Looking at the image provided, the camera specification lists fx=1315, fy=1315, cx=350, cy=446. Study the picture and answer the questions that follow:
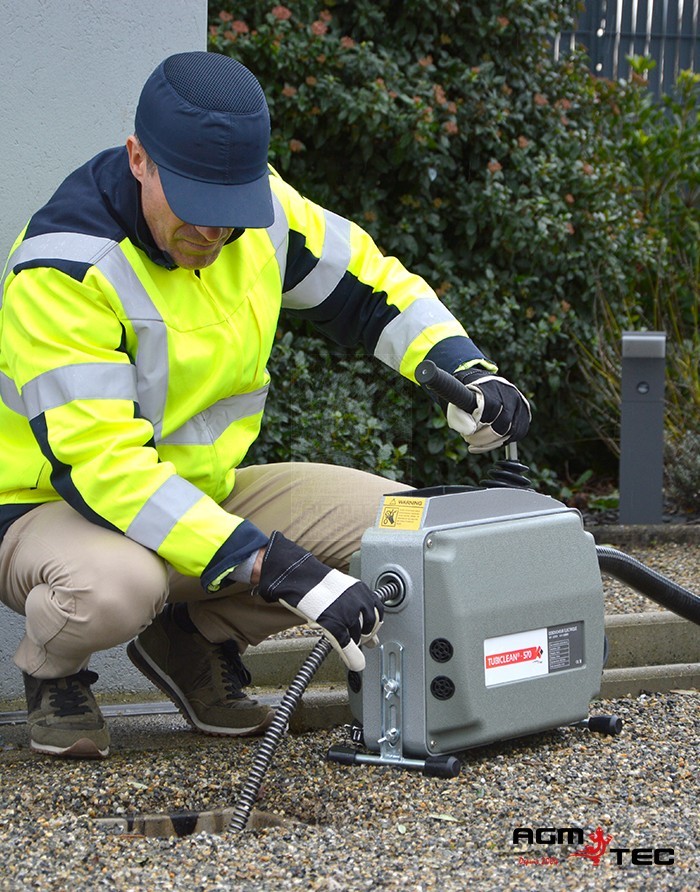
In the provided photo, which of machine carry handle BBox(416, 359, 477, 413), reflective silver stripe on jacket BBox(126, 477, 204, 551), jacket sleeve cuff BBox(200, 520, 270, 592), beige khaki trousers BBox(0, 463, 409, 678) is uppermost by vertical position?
machine carry handle BBox(416, 359, 477, 413)

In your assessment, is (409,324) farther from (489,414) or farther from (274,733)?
(274,733)

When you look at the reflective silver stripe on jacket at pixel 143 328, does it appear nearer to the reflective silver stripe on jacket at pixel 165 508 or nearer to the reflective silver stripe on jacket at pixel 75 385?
the reflective silver stripe on jacket at pixel 75 385

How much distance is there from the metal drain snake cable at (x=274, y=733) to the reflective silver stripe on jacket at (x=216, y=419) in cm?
53

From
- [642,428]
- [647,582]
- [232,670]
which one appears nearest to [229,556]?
[232,670]

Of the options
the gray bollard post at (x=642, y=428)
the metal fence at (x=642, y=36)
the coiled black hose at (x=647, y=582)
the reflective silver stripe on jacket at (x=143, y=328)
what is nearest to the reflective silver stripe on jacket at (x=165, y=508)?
the reflective silver stripe on jacket at (x=143, y=328)

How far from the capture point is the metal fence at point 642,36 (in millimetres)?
7625

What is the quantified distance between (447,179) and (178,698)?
326 cm

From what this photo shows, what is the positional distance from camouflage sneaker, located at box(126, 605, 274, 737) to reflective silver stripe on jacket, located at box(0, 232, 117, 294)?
0.93 meters

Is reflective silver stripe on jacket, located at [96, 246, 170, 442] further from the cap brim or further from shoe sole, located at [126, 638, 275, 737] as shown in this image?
shoe sole, located at [126, 638, 275, 737]

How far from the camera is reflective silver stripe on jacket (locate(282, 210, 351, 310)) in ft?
9.83

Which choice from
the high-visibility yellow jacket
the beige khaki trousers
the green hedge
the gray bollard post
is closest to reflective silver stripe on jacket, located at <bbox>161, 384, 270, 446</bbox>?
the high-visibility yellow jacket

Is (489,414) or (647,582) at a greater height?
(489,414)

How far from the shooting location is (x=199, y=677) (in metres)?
3.06

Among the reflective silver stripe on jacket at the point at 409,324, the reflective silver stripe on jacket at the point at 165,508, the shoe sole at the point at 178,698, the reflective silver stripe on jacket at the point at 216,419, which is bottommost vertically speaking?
the shoe sole at the point at 178,698
